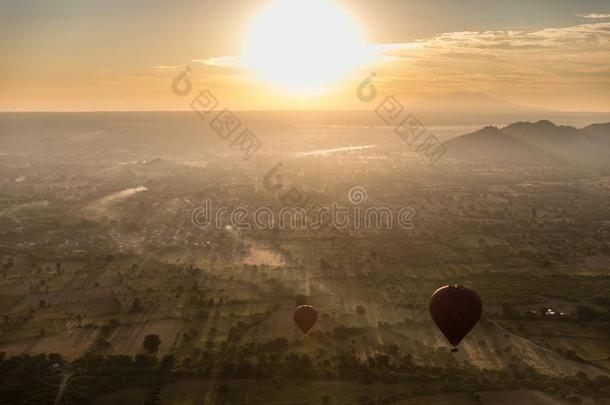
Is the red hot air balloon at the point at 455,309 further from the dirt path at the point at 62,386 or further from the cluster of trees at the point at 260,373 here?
the dirt path at the point at 62,386

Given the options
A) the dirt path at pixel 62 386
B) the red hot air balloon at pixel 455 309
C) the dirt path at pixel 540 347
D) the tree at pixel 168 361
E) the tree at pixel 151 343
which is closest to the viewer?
the red hot air balloon at pixel 455 309

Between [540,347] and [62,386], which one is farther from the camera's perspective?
[540,347]

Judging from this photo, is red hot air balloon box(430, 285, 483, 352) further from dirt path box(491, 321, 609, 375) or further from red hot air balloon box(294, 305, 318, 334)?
dirt path box(491, 321, 609, 375)

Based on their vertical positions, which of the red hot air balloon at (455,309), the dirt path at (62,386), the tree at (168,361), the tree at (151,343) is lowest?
A: the red hot air balloon at (455,309)

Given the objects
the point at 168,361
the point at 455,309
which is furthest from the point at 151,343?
the point at 455,309

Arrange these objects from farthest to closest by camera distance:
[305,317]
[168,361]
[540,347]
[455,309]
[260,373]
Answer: [540,347]
[305,317]
[168,361]
[260,373]
[455,309]

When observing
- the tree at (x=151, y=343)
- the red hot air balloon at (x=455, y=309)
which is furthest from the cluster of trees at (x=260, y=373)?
the red hot air balloon at (x=455, y=309)

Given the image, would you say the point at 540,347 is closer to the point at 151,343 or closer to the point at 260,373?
the point at 260,373

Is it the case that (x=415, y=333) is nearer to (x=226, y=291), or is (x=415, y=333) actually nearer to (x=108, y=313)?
(x=226, y=291)
